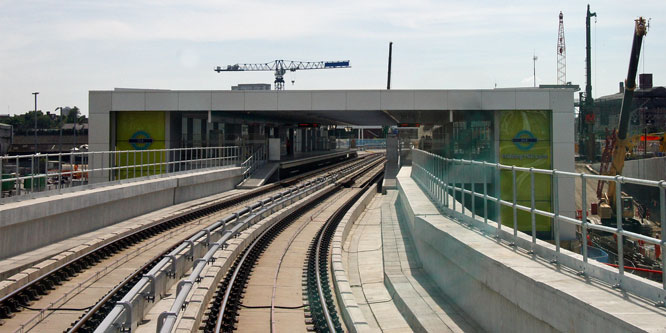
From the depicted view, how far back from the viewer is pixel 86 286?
1091cm

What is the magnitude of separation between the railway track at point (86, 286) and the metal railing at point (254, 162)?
17078 mm

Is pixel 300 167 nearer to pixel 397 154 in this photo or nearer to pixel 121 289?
pixel 397 154

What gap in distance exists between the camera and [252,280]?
12.5m

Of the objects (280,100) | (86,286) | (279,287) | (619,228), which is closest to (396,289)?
(279,287)

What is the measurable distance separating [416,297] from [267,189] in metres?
22.1

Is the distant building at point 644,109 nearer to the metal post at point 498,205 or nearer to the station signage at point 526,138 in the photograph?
the station signage at point 526,138

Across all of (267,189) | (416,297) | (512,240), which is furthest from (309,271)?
(267,189)

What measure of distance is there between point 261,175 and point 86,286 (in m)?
24.2

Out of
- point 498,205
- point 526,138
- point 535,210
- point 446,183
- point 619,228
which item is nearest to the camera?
point 619,228

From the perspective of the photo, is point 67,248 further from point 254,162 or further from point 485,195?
point 254,162

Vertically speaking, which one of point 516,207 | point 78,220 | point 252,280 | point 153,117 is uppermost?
point 153,117

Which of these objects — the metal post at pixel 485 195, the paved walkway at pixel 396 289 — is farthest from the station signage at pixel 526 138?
the metal post at pixel 485 195

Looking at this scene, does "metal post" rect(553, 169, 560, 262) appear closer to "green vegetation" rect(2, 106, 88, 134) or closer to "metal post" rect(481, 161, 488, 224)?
"metal post" rect(481, 161, 488, 224)

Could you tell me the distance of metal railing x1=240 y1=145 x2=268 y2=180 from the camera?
112ft
